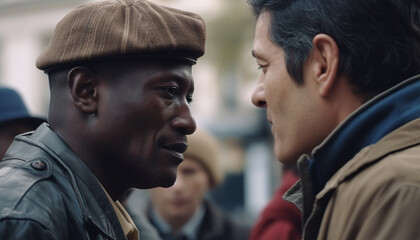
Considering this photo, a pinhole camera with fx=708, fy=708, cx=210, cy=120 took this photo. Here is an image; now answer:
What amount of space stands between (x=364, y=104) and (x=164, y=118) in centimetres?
80

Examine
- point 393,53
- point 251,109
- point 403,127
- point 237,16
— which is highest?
point 393,53

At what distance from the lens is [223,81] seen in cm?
2503

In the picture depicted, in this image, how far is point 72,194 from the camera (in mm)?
2404

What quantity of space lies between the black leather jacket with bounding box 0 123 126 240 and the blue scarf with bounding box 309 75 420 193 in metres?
0.78

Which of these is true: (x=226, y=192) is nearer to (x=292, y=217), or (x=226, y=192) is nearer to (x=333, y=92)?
(x=292, y=217)

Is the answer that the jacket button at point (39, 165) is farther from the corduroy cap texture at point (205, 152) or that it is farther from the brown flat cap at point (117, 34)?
the corduroy cap texture at point (205, 152)

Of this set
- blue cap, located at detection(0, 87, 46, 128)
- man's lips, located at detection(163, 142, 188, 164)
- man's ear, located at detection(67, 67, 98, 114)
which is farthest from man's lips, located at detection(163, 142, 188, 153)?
blue cap, located at detection(0, 87, 46, 128)

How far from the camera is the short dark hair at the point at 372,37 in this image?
2396 millimetres

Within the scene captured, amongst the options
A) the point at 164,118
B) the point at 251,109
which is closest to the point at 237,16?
the point at 251,109

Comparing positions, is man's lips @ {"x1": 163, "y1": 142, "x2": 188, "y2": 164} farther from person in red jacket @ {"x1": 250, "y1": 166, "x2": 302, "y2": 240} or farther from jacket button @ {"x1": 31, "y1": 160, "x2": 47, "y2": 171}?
person in red jacket @ {"x1": 250, "y1": 166, "x2": 302, "y2": 240}

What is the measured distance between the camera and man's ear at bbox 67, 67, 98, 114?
260 centimetres

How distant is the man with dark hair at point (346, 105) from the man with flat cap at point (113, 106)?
1.19ft

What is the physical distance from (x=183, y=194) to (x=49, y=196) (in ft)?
12.4

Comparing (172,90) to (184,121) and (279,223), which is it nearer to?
(184,121)
